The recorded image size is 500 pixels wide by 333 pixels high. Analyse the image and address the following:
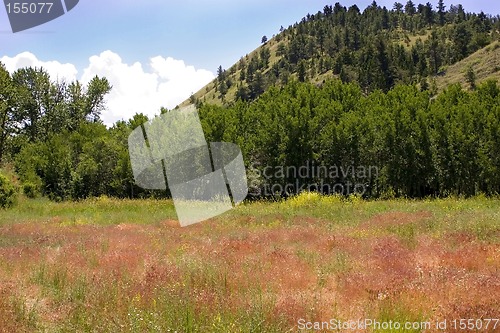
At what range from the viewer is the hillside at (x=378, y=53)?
96312 millimetres

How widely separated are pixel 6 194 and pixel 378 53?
335 feet

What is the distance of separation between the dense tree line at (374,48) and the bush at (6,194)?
159 ft

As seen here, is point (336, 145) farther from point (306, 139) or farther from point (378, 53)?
point (378, 53)

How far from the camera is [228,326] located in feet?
17.3

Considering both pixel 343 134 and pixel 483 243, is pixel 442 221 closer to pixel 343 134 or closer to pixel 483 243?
pixel 483 243

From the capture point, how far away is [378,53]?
110 meters

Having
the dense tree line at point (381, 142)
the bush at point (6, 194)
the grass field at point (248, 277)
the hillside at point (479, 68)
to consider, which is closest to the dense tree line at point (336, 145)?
the dense tree line at point (381, 142)

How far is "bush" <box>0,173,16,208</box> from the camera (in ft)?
92.2
